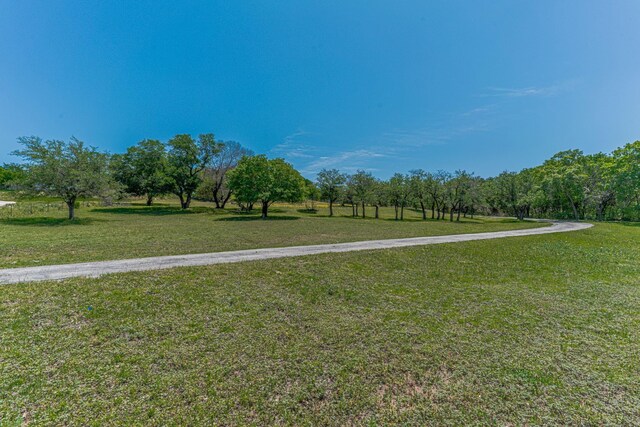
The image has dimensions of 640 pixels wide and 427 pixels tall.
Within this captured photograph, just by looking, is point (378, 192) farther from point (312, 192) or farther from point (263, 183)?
point (263, 183)

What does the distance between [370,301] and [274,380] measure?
3.54 metres

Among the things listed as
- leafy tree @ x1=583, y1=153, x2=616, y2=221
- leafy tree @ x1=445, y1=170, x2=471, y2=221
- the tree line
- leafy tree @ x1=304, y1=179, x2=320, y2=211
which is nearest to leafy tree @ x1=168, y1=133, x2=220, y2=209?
the tree line

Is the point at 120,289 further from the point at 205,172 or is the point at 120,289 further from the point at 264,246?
the point at 205,172

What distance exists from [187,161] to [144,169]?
6.62 m

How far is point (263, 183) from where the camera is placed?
103ft

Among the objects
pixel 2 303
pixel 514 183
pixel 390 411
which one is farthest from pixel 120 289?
pixel 514 183

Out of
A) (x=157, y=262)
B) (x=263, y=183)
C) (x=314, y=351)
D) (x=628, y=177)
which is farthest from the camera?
(x=628, y=177)

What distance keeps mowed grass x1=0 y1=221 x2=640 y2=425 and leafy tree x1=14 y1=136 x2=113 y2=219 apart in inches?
843

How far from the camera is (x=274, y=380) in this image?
3.60 m

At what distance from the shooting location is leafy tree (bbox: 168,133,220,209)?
135 feet

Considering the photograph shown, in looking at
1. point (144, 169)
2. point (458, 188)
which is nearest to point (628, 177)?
point (458, 188)

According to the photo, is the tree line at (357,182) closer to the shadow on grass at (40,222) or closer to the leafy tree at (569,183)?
the leafy tree at (569,183)

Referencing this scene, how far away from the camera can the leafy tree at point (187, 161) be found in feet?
135

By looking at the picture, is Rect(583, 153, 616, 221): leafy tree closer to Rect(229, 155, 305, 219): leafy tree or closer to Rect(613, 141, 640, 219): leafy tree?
Rect(613, 141, 640, 219): leafy tree
